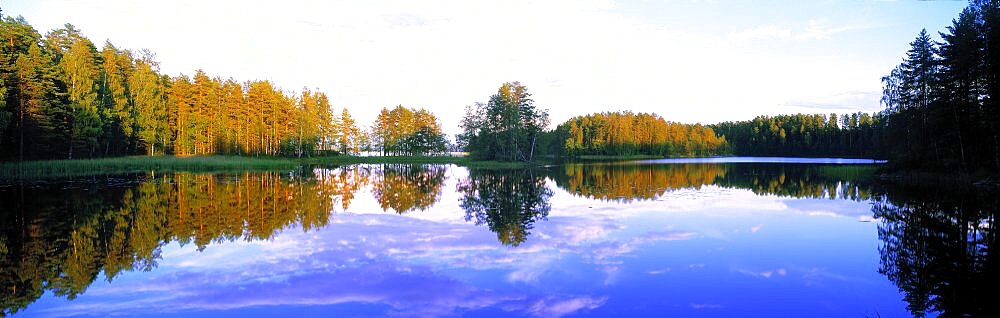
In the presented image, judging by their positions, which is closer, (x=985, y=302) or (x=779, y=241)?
(x=985, y=302)

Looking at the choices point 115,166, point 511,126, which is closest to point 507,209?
point 115,166

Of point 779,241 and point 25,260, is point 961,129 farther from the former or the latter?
point 25,260

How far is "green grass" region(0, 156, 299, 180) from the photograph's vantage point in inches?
1331

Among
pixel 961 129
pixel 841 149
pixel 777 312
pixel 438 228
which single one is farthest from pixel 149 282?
pixel 841 149

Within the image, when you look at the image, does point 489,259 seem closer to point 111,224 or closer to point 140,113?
point 111,224

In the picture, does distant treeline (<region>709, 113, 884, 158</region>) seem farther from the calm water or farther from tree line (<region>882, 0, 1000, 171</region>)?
the calm water

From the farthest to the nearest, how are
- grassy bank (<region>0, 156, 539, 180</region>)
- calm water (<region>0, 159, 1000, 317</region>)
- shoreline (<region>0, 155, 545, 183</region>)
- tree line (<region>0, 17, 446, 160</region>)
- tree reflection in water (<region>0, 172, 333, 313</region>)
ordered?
tree line (<region>0, 17, 446, 160</region>)
grassy bank (<region>0, 156, 539, 180</region>)
shoreline (<region>0, 155, 545, 183</region>)
tree reflection in water (<region>0, 172, 333, 313</region>)
calm water (<region>0, 159, 1000, 317</region>)

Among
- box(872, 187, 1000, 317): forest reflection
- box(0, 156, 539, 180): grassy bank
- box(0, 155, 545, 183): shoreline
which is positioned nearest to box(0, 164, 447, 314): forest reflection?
box(0, 155, 545, 183): shoreline

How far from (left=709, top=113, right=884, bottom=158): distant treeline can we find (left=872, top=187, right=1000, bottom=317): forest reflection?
401 feet

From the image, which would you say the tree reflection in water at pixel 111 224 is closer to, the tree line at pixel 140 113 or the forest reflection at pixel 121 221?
the forest reflection at pixel 121 221

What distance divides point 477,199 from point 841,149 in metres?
146

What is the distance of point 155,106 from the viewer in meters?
57.1

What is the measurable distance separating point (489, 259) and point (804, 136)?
168 meters

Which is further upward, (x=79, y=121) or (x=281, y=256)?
(x=79, y=121)
